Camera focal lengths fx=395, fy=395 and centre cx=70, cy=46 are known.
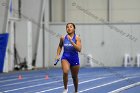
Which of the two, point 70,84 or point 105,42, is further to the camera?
point 105,42

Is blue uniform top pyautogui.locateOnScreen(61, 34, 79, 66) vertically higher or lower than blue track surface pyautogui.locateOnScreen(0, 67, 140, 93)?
higher

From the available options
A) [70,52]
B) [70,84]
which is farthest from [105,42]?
[70,52]

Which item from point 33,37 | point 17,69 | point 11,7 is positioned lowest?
point 17,69

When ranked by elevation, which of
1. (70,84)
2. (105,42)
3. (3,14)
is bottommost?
(70,84)

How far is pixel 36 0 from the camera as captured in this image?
2528cm

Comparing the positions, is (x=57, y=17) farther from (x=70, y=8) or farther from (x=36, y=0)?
(x=36, y=0)

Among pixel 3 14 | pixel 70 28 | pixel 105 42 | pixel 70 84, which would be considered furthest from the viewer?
pixel 105 42

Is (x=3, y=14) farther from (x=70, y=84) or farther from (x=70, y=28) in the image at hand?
(x=70, y=28)

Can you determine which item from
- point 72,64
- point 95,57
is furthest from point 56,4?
point 72,64

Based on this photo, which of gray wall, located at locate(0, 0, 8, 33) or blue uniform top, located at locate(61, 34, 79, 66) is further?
gray wall, located at locate(0, 0, 8, 33)

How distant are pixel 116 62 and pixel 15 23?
8090mm

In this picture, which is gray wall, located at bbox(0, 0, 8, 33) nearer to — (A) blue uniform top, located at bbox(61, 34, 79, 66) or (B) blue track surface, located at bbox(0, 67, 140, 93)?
(B) blue track surface, located at bbox(0, 67, 140, 93)

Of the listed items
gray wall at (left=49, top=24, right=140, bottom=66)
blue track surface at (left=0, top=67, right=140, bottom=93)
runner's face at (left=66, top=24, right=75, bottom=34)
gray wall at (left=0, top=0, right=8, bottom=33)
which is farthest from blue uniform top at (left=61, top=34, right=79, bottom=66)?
gray wall at (left=49, top=24, right=140, bottom=66)

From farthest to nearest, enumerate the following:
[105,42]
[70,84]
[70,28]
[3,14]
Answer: [105,42], [3,14], [70,84], [70,28]
